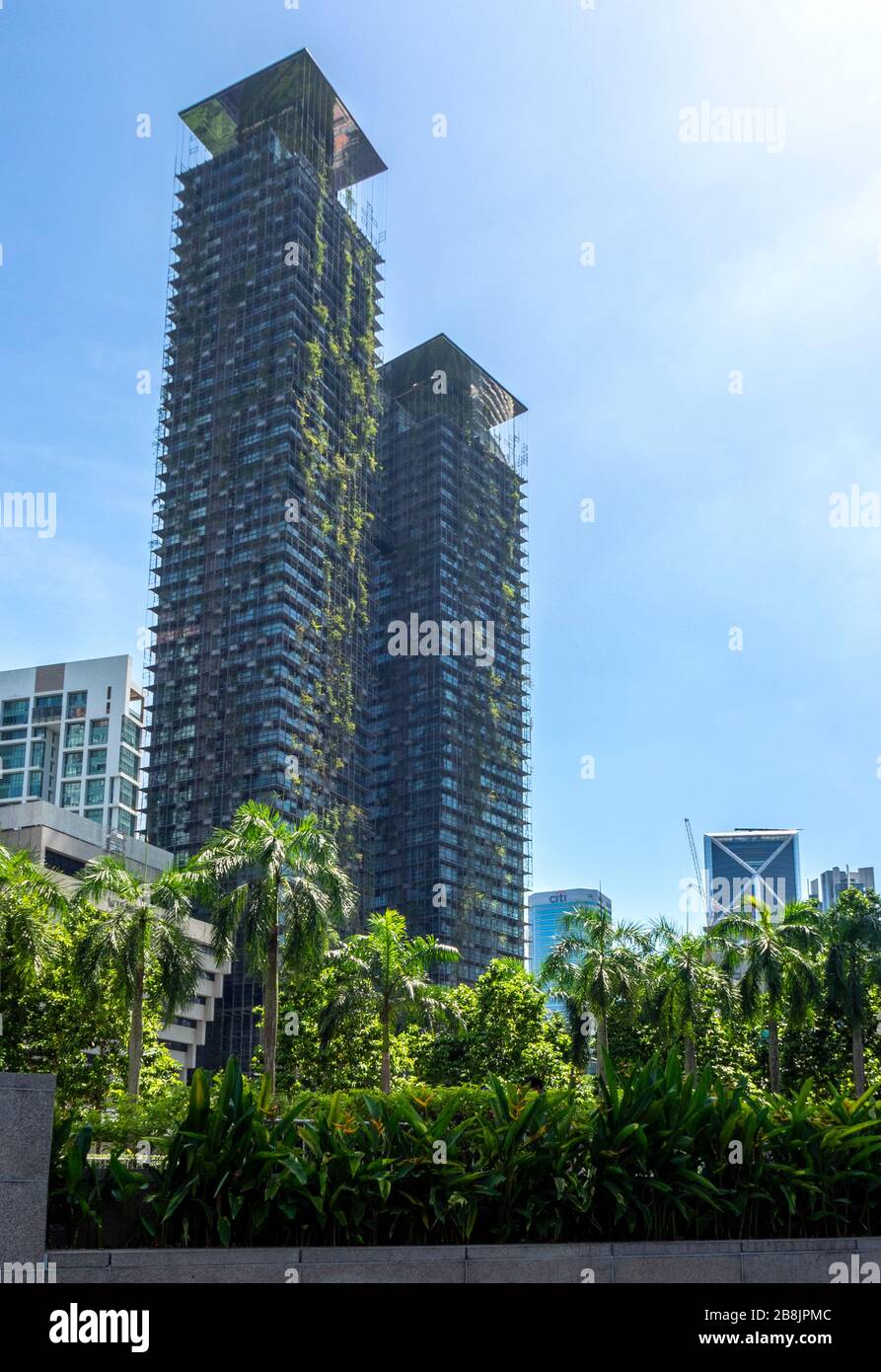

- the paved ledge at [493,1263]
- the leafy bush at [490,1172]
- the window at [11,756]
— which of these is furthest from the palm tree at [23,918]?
the window at [11,756]

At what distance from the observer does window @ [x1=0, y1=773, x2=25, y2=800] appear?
16388 centimetres

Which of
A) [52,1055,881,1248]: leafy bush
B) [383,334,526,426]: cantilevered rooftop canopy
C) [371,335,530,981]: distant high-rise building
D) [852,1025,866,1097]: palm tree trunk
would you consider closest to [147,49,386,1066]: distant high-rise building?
[371,335,530,981]: distant high-rise building

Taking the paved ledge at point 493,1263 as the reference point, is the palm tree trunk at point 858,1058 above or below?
above

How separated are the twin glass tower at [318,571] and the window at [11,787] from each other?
153ft

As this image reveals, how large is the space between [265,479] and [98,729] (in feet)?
158

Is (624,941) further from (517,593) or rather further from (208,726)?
(517,593)

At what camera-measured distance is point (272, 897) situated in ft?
124

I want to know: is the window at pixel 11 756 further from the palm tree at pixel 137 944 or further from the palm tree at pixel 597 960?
the palm tree at pixel 137 944

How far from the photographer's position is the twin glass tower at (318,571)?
399 feet

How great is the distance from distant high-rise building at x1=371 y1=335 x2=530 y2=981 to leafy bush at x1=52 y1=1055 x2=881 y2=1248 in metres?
119

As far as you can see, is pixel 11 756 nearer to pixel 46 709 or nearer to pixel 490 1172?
pixel 46 709

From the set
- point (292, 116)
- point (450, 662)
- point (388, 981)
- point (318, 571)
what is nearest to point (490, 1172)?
point (388, 981)

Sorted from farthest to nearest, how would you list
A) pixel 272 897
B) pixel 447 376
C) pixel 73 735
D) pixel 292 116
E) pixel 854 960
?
pixel 447 376
pixel 73 735
pixel 292 116
pixel 854 960
pixel 272 897

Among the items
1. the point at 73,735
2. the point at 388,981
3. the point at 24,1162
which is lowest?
the point at 24,1162
